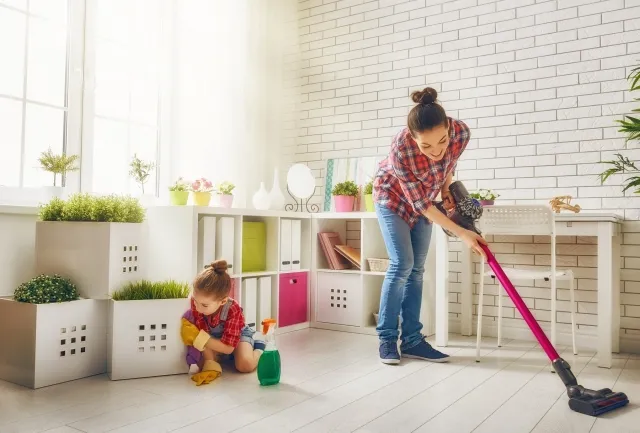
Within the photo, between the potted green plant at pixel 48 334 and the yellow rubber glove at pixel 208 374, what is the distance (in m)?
0.47

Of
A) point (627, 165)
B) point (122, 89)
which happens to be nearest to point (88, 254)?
point (122, 89)

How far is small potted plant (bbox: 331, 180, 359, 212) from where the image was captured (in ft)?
11.8

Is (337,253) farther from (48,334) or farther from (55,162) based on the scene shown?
(48,334)

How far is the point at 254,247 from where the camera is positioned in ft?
11.1

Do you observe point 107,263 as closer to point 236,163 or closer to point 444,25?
point 236,163

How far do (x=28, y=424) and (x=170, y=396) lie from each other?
A: 0.48m

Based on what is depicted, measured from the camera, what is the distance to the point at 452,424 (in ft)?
5.85

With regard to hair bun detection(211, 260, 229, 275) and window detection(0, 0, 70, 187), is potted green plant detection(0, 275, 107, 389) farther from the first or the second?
window detection(0, 0, 70, 187)

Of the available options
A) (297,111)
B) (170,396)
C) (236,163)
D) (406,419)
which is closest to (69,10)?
(236,163)

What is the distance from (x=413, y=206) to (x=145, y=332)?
127 centimetres

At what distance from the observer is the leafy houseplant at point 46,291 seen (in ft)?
7.17

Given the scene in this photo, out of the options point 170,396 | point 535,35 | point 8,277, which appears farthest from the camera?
point 535,35

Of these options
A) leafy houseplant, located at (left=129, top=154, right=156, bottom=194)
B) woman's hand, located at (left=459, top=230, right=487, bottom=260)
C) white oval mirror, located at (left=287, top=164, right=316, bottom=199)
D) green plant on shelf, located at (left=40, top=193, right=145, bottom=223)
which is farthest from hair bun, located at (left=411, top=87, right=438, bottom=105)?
white oval mirror, located at (left=287, top=164, right=316, bottom=199)

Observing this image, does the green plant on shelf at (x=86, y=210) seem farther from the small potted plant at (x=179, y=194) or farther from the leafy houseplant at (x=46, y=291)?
the small potted plant at (x=179, y=194)
